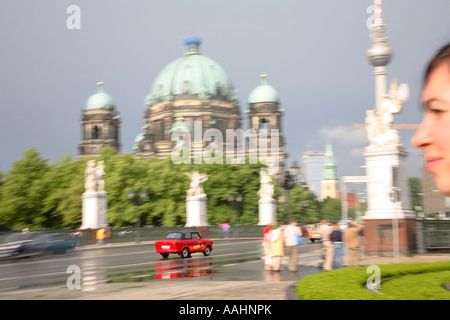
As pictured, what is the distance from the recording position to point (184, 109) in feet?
372

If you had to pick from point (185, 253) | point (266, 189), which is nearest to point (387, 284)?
point (185, 253)

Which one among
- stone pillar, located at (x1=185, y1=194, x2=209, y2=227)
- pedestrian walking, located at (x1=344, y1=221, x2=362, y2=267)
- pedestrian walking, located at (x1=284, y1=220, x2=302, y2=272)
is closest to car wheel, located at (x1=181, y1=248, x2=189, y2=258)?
pedestrian walking, located at (x1=284, y1=220, x2=302, y2=272)

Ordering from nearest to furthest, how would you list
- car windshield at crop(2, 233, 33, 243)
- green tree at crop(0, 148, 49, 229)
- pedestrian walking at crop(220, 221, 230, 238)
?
car windshield at crop(2, 233, 33, 243), pedestrian walking at crop(220, 221, 230, 238), green tree at crop(0, 148, 49, 229)

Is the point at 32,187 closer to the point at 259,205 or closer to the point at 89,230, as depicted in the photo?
the point at 89,230

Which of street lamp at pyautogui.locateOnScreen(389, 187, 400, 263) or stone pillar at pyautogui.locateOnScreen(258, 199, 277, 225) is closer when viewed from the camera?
street lamp at pyautogui.locateOnScreen(389, 187, 400, 263)

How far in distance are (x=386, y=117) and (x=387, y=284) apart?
12884 mm

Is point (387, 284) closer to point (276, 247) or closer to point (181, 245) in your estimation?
point (276, 247)

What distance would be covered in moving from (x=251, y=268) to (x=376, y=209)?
674 cm

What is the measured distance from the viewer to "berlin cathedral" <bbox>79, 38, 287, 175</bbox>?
370ft

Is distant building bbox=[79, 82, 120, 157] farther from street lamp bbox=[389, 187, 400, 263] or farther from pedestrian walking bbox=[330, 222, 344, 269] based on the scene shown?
pedestrian walking bbox=[330, 222, 344, 269]

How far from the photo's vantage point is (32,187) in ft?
204

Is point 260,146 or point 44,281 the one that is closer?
point 44,281

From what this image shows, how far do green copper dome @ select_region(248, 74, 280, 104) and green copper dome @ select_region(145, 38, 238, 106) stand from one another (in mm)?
3797

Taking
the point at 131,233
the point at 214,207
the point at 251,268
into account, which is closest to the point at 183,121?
the point at 214,207
